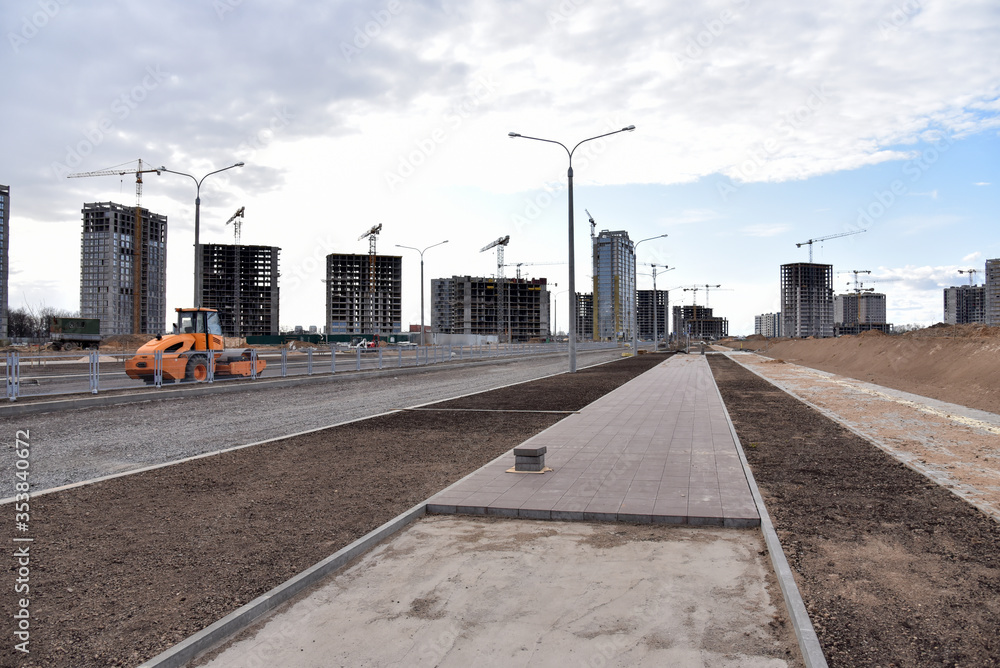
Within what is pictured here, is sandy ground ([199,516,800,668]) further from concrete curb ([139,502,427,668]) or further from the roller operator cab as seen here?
the roller operator cab

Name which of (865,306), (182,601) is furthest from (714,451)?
(865,306)

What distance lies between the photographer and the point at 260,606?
3863 mm

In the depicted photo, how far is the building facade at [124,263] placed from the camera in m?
119

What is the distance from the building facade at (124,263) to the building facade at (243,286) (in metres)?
31.5

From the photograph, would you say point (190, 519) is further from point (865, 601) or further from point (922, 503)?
point (922, 503)

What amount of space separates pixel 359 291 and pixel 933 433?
181357 mm

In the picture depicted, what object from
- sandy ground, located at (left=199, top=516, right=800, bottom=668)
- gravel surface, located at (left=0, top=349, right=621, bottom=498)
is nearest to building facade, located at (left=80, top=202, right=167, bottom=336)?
gravel surface, located at (left=0, top=349, right=621, bottom=498)

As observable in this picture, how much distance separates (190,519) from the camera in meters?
5.88

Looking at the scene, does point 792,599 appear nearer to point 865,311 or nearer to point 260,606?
point 260,606

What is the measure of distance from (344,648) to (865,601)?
10.8 ft

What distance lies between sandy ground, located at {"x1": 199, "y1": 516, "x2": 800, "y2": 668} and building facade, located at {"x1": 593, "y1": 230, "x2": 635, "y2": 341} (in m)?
157

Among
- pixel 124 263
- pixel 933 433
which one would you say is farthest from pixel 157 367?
pixel 124 263

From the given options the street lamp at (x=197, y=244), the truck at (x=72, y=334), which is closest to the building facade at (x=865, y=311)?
the truck at (x=72, y=334)

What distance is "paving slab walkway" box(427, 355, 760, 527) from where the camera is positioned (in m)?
5.89
